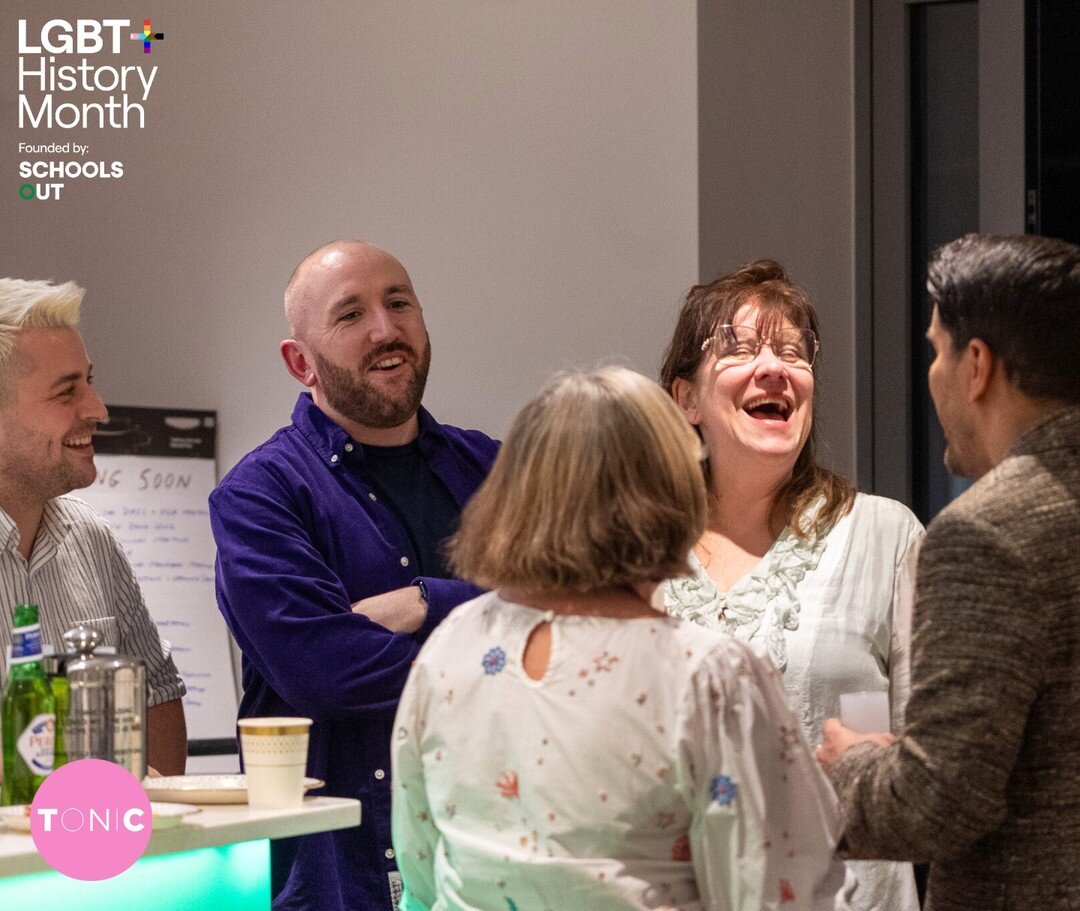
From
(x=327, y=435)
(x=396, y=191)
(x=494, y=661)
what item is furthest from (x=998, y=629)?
(x=396, y=191)

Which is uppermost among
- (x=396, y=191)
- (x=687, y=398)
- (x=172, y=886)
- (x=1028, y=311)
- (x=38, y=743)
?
(x=396, y=191)

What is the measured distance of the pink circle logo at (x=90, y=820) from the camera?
2049 mm

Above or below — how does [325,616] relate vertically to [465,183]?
below

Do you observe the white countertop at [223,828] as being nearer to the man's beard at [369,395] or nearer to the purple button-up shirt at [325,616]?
the purple button-up shirt at [325,616]

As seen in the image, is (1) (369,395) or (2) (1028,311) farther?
(1) (369,395)

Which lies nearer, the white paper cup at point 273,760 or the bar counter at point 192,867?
the bar counter at point 192,867

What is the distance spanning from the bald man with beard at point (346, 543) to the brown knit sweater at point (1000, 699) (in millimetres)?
1302

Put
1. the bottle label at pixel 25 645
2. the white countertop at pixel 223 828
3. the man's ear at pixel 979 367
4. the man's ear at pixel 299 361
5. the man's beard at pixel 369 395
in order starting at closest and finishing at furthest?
the man's ear at pixel 979 367 < the white countertop at pixel 223 828 < the bottle label at pixel 25 645 < the man's beard at pixel 369 395 < the man's ear at pixel 299 361

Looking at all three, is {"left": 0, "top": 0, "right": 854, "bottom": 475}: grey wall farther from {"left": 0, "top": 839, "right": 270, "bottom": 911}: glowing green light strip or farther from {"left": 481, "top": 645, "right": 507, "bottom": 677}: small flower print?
{"left": 481, "top": 645, "right": 507, "bottom": 677}: small flower print

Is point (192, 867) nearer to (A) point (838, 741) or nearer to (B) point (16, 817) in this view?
(B) point (16, 817)

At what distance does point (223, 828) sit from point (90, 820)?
0.18 m

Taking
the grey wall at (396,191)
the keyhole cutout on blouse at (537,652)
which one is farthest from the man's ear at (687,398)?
the keyhole cutout on blouse at (537,652)

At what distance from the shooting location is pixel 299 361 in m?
3.32

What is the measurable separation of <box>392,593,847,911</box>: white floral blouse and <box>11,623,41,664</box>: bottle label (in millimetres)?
708
